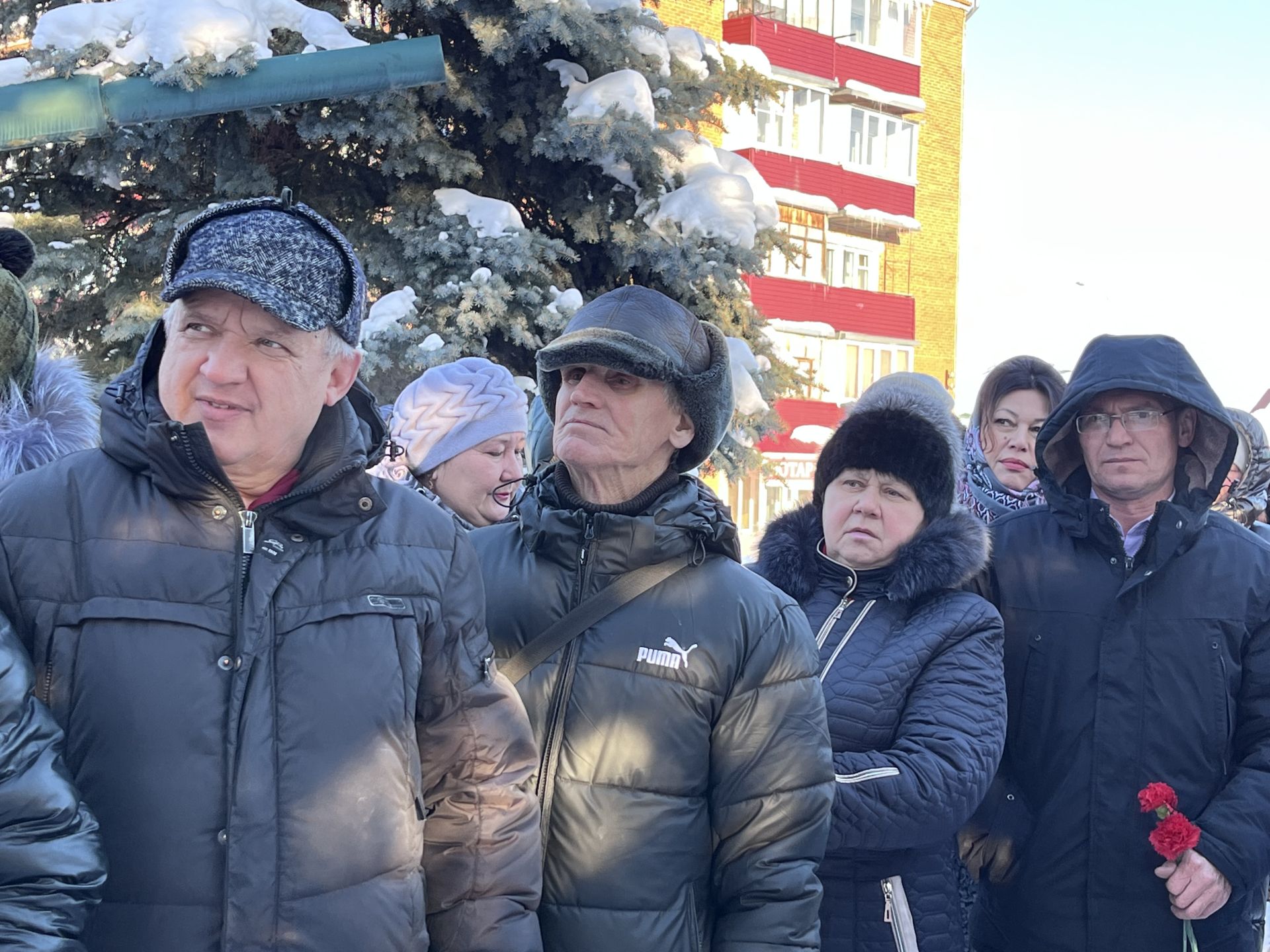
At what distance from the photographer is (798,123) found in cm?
2775

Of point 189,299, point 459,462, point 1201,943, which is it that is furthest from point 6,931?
point 1201,943

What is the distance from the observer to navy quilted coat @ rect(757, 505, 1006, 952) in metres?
2.94

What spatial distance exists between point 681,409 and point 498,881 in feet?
3.48

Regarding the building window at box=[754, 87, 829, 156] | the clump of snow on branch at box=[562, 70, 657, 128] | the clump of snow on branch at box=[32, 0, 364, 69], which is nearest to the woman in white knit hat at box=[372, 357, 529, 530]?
the clump of snow on branch at box=[32, 0, 364, 69]

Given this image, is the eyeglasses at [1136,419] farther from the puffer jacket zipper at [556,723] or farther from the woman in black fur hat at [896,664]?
the puffer jacket zipper at [556,723]

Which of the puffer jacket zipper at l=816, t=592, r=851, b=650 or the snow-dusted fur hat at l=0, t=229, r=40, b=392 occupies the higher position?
the snow-dusted fur hat at l=0, t=229, r=40, b=392

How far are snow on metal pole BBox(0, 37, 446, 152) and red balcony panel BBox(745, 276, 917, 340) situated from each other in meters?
22.8

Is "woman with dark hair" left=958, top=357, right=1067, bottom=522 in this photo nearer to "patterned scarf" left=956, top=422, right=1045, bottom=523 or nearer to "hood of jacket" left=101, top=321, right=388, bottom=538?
"patterned scarf" left=956, top=422, right=1045, bottom=523

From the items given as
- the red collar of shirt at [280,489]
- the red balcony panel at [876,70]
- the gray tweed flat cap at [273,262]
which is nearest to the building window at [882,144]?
the red balcony panel at [876,70]

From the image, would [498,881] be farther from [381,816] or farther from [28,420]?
[28,420]

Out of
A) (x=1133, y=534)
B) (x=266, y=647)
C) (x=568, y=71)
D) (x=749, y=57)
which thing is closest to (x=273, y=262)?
(x=266, y=647)

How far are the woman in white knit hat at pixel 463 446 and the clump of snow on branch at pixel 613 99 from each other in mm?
5261

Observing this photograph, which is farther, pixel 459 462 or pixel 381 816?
pixel 459 462

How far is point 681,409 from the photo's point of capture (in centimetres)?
271
